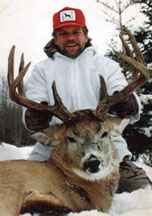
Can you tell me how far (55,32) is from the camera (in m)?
2.35

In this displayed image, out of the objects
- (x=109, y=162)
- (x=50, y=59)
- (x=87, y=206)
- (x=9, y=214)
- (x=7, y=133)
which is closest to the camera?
(x=9, y=214)

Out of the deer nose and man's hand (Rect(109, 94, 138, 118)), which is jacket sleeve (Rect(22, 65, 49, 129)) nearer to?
man's hand (Rect(109, 94, 138, 118))

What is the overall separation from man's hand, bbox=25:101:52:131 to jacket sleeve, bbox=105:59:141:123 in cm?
47

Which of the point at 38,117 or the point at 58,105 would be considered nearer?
the point at 58,105

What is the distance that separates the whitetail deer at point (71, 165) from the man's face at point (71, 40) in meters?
0.47

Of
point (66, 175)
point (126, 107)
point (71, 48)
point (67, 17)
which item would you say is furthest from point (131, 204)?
point (67, 17)

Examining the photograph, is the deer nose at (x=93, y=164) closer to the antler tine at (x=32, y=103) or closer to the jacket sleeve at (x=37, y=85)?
the antler tine at (x=32, y=103)

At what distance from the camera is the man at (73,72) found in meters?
2.23

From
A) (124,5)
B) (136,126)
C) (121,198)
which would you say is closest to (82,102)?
(121,198)

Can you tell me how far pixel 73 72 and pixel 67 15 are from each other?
0.40m

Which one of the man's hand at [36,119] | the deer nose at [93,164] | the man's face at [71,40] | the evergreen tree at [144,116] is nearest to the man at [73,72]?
the man's face at [71,40]

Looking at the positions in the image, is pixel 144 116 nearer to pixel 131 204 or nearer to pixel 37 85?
pixel 37 85

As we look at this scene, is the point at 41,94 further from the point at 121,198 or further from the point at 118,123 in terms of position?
the point at 121,198

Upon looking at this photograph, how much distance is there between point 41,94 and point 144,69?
0.73 metres
